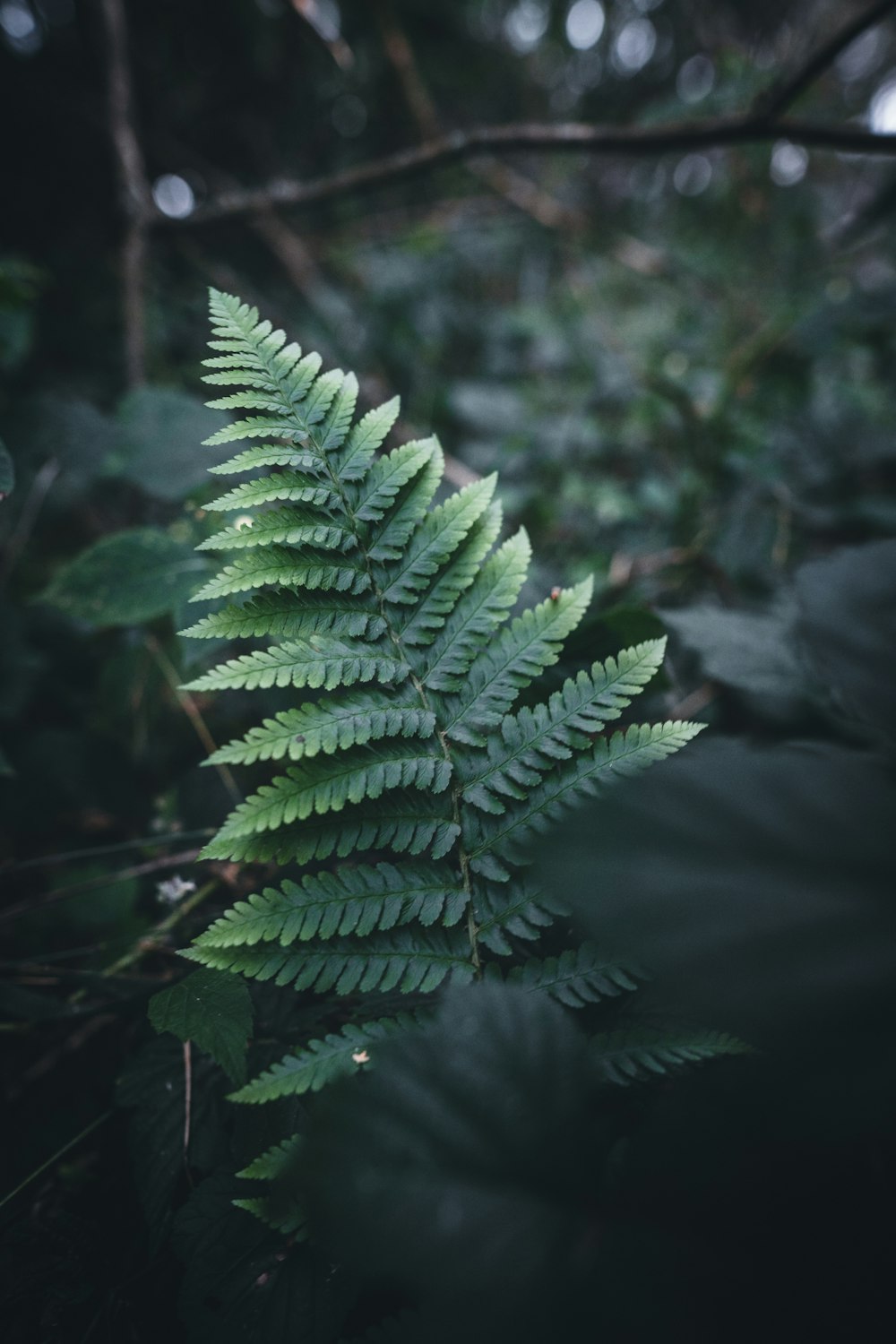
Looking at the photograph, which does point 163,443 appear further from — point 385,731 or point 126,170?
point 126,170

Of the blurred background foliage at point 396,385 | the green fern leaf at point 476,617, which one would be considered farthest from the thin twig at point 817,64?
the green fern leaf at point 476,617

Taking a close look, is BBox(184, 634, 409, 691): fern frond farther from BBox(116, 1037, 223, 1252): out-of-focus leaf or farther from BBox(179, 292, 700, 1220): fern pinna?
BBox(116, 1037, 223, 1252): out-of-focus leaf

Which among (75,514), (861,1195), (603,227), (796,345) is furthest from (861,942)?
(603,227)

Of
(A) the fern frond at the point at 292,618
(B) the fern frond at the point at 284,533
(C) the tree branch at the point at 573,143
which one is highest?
(C) the tree branch at the point at 573,143

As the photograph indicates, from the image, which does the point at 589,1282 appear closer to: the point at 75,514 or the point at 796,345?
the point at 75,514

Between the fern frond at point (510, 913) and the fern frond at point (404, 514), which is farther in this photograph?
the fern frond at point (404, 514)

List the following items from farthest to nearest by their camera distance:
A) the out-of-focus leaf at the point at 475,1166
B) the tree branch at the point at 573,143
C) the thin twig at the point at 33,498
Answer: the thin twig at the point at 33,498 → the tree branch at the point at 573,143 → the out-of-focus leaf at the point at 475,1166

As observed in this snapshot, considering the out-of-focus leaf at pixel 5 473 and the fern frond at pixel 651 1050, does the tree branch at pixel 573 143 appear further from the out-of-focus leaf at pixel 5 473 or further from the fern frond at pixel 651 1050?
the fern frond at pixel 651 1050
